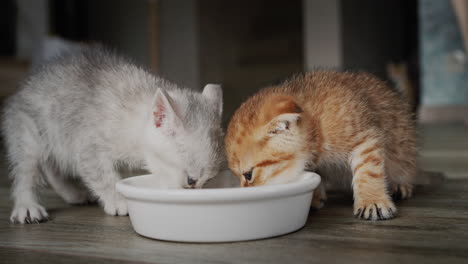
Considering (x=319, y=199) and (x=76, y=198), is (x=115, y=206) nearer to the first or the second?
(x=76, y=198)

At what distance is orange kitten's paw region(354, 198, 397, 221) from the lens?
153cm

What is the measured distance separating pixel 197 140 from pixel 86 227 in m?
0.47

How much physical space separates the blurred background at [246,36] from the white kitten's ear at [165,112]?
570cm

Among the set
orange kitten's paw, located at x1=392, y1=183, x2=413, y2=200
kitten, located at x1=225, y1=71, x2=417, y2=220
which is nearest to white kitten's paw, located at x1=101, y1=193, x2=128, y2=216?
kitten, located at x1=225, y1=71, x2=417, y2=220

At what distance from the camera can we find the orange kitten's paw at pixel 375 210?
1530 millimetres

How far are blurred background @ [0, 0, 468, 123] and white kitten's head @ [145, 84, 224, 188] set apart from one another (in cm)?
565

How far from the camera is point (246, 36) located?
945cm

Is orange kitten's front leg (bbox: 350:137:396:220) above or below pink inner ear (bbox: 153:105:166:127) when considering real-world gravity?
below

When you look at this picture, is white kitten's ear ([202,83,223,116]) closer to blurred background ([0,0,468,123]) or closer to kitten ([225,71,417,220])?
kitten ([225,71,417,220])

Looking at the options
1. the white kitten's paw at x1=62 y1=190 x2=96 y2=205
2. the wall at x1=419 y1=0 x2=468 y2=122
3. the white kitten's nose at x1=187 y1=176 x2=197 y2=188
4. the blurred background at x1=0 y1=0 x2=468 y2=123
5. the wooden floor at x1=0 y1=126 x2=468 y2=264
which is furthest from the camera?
the blurred background at x1=0 y1=0 x2=468 y2=123

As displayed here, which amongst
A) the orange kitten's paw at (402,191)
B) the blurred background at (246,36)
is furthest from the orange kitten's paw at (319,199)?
the blurred background at (246,36)

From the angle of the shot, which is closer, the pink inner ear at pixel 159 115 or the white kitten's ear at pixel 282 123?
the white kitten's ear at pixel 282 123

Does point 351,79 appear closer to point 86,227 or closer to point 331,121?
point 331,121

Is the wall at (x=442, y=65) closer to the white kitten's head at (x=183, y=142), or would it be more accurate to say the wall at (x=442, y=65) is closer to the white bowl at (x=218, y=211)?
the white kitten's head at (x=183, y=142)
